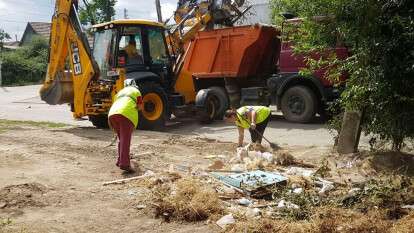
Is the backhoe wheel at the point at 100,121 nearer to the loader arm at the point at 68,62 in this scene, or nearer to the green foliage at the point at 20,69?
the loader arm at the point at 68,62

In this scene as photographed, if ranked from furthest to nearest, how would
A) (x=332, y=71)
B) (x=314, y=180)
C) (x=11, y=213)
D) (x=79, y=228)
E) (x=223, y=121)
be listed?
(x=223, y=121) < (x=332, y=71) < (x=314, y=180) < (x=11, y=213) < (x=79, y=228)

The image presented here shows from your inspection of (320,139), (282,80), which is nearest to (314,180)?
(320,139)

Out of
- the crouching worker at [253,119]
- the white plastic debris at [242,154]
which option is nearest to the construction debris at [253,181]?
the white plastic debris at [242,154]

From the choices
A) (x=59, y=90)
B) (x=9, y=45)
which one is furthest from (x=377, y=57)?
(x=9, y=45)

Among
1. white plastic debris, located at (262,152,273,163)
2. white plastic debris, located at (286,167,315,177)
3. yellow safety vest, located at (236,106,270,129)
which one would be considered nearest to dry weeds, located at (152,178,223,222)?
white plastic debris, located at (286,167,315,177)

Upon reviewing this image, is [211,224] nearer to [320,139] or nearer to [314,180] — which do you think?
[314,180]

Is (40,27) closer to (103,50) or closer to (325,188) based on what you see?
(103,50)

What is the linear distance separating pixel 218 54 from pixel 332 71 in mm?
7247

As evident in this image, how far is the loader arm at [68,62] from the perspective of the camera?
12789 millimetres

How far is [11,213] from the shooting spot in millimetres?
5758

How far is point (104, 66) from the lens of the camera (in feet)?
43.1

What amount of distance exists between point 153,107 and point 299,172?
6477 millimetres

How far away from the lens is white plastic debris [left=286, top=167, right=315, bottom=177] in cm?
705

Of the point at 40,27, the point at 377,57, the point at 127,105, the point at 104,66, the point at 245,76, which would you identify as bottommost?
the point at 127,105
